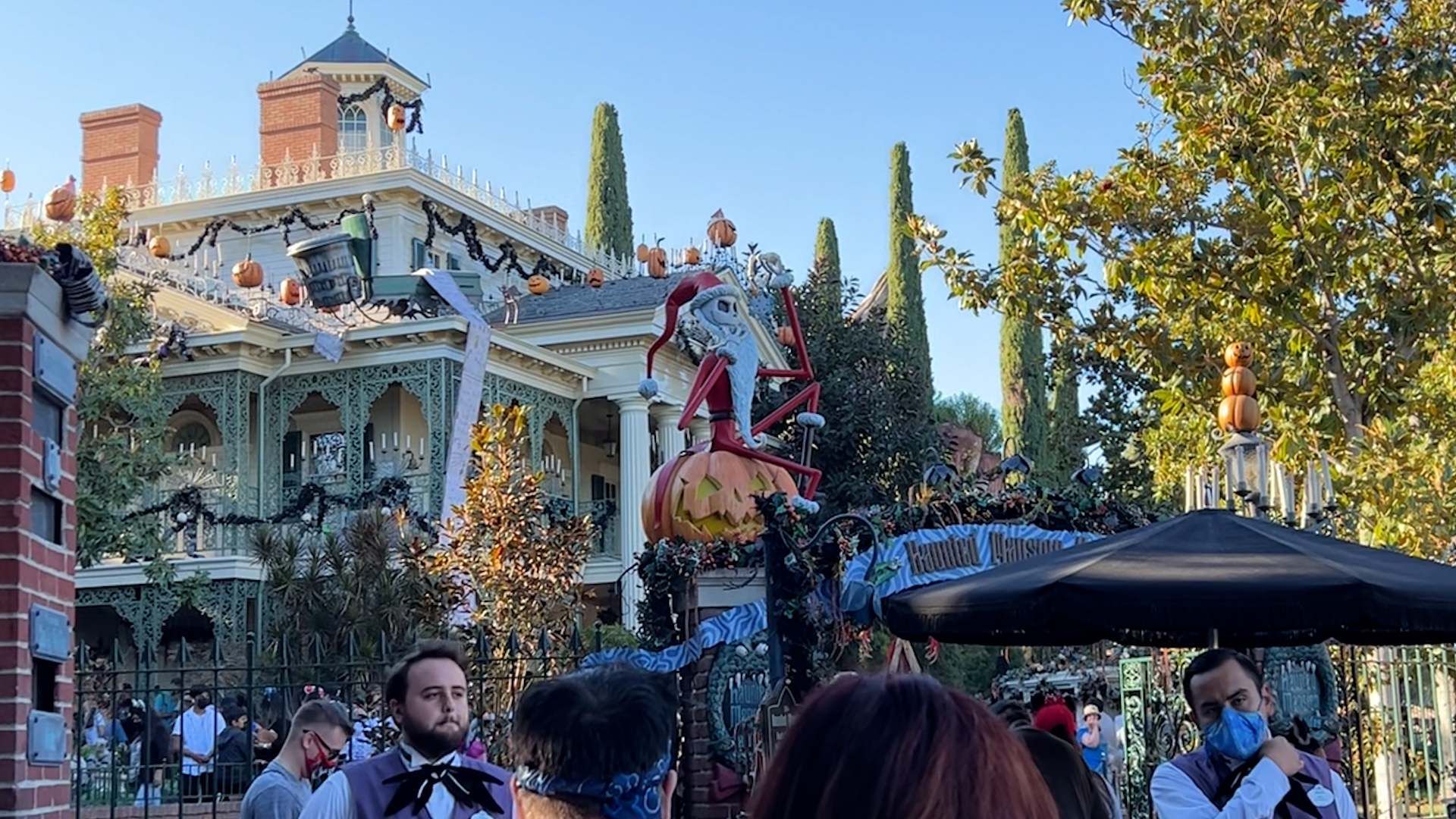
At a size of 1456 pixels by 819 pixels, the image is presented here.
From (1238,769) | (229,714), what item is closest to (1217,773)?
(1238,769)

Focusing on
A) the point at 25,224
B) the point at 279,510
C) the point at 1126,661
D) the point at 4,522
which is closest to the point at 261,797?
the point at 4,522

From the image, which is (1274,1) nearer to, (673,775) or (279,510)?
(673,775)

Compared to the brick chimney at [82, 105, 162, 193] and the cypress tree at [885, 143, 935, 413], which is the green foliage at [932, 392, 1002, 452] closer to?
the cypress tree at [885, 143, 935, 413]

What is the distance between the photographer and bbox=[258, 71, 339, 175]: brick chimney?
40.3m

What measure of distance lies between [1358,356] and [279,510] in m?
20.7

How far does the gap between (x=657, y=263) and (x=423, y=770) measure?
100.0 ft

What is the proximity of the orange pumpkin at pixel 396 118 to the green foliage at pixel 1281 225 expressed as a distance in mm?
25318

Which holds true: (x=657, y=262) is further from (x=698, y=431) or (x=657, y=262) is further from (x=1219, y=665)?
(x=1219, y=665)

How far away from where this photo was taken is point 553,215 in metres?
43.6

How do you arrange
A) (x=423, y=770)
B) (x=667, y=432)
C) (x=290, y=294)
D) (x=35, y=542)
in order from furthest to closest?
1. (x=667, y=432)
2. (x=290, y=294)
3. (x=35, y=542)
4. (x=423, y=770)

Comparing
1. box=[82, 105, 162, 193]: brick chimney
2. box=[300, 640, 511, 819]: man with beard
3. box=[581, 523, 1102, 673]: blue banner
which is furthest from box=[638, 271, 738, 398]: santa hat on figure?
box=[82, 105, 162, 193]: brick chimney

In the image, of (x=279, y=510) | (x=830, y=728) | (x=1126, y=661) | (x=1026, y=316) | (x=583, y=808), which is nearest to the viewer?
(x=830, y=728)

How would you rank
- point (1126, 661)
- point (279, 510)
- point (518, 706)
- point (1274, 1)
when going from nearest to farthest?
1. point (518, 706)
2. point (1126, 661)
3. point (1274, 1)
4. point (279, 510)

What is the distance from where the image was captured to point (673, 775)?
290 cm
